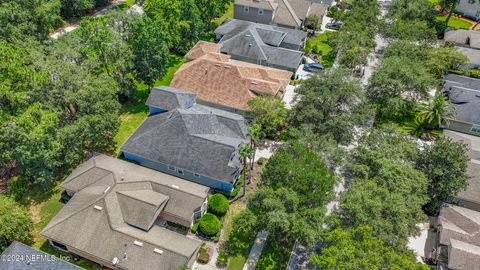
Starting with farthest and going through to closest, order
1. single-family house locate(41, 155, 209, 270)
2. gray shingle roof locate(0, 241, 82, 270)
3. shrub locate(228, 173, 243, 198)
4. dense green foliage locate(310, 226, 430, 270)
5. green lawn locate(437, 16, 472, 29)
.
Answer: green lawn locate(437, 16, 472, 29), shrub locate(228, 173, 243, 198), single-family house locate(41, 155, 209, 270), gray shingle roof locate(0, 241, 82, 270), dense green foliage locate(310, 226, 430, 270)

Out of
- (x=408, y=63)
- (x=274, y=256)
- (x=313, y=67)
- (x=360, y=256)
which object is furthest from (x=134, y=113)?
(x=408, y=63)

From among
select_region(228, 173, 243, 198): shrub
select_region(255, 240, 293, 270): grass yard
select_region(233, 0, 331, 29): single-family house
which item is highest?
select_region(233, 0, 331, 29): single-family house

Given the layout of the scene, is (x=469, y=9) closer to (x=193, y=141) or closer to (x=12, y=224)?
(x=193, y=141)

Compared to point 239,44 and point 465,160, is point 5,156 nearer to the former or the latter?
point 239,44

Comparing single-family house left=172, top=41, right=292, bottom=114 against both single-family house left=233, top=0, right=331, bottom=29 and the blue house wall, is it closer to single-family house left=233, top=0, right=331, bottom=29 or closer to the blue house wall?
the blue house wall

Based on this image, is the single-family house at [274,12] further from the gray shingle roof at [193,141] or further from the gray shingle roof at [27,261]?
the gray shingle roof at [27,261]

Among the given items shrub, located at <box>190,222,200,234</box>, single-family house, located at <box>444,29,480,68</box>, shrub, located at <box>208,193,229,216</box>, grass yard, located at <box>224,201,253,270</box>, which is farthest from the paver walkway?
single-family house, located at <box>444,29,480,68</box>
